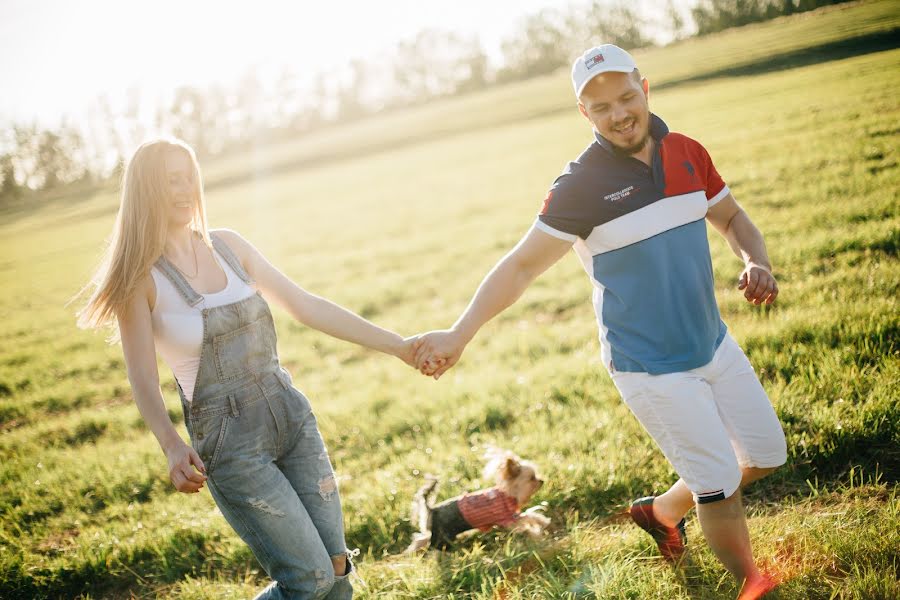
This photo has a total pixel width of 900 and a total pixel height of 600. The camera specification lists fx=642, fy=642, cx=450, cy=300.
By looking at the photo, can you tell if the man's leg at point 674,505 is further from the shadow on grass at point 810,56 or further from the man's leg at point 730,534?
the shadow on grass at point 810,56

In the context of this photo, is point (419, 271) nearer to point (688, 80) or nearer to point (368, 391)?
point (368, 391)

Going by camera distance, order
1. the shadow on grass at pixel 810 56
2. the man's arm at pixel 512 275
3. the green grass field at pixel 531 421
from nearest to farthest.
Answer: the man's arm at pixel 512 275 → the green grass field at pixel 531 421 → the shadow on grass at pixel 810 56

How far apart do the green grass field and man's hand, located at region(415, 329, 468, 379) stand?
113 centimetres

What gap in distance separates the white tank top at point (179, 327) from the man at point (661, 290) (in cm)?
152

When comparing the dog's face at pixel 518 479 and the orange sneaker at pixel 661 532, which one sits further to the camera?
the dog's face at pixel 518 479

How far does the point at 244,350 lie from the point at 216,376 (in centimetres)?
17

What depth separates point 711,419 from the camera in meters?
2.81

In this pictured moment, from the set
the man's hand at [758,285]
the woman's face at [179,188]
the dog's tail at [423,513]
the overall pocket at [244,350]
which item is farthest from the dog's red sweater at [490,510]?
the woman's face at [179,188]

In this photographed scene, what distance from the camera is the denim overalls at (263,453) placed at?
2.86 meters

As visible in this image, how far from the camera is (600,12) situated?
74.6m

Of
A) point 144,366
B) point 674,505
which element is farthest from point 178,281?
point 674,505

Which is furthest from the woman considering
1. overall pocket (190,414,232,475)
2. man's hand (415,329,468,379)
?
man's hand (415,329,468,379)

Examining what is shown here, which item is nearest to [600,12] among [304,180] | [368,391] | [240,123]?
[240,123]

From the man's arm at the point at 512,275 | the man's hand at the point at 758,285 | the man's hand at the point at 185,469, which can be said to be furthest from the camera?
the man's hand at the point at 758,285
